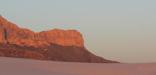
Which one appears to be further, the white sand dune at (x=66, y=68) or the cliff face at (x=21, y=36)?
the cliff face at (x=21, y=36)

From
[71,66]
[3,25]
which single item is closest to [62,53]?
[3,25]

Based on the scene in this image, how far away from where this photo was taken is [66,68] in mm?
3990

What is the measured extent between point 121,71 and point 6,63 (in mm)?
1222

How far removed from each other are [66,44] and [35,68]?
25033 millimetres

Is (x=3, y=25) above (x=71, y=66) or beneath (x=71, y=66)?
above

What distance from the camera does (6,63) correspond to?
3.79 meters

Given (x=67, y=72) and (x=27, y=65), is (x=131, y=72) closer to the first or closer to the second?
(x=67, y=72)

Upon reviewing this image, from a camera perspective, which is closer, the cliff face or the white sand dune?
the white sand dune

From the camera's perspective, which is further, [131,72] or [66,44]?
[66,44]

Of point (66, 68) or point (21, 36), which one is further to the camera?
point (21, 36)

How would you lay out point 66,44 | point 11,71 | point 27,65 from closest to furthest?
point 11,71, point 27,65, point 66,44

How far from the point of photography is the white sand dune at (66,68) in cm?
363

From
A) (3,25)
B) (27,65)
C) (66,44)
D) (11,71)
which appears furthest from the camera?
(66,44)

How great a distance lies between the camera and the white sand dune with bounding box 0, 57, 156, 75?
363 cm
